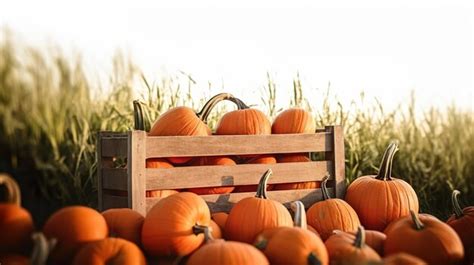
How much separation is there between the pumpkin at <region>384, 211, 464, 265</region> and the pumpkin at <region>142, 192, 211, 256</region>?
0.61m

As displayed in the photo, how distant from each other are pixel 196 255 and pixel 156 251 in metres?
0.32

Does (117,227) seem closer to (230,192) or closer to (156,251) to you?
(156,251)

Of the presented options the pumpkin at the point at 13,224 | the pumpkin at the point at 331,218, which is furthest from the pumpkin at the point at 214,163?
the pumpkin at the point at 13,224

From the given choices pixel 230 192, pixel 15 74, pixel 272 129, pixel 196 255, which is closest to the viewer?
pixel 196 255

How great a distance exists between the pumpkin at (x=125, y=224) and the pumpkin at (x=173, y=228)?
0.04 m

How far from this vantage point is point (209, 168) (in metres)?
2.74

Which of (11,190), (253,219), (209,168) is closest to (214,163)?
(209,168)

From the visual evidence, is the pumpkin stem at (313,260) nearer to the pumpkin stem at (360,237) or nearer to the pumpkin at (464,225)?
the pumpkin stem at (360,237)

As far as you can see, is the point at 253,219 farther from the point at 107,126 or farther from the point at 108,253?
the point at 107,126

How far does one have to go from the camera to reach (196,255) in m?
1.74

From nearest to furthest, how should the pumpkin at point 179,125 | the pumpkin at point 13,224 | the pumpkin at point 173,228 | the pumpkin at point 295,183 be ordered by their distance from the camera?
the pumpkin at point 13,224, the pumpkin at point 173,228, the pumpkin at point 179,125, the pumpkin at point 295,183

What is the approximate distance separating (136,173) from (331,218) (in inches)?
30.0

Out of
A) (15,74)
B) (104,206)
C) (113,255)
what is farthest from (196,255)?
(15,74)

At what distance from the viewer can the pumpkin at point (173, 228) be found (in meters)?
2.00
